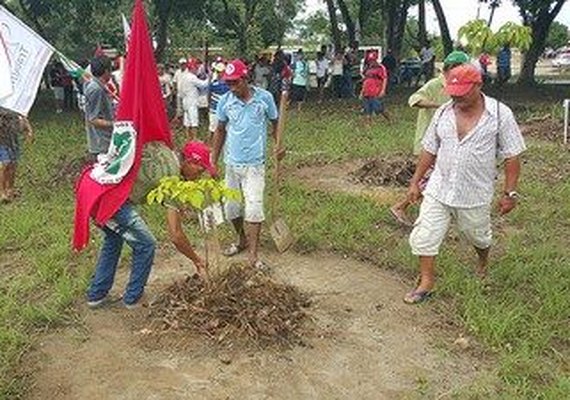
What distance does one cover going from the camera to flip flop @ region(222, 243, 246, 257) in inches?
246

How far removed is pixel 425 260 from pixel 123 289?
227cm

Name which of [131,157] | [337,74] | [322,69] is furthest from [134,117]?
[322,69]

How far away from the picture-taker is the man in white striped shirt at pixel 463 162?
4854 millimetres

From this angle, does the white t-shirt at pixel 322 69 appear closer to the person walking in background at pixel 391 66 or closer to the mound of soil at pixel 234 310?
the person walking in background at pixel 391 66

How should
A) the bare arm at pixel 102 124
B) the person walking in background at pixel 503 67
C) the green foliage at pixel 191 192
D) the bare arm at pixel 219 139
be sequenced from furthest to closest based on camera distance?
the person walking in background at pixel 503 67
the bare arm at pixel 102 124
the bare arm at pixel 219 139
the green foliage at pixel 191 192

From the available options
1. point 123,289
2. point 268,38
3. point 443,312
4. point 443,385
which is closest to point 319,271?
point 443,312

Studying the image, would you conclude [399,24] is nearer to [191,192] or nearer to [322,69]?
[322,69]

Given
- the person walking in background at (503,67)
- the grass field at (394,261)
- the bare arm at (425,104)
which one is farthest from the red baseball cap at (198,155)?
the person walking in background at (503,67)

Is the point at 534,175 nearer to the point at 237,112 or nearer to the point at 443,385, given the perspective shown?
the point at 237,112

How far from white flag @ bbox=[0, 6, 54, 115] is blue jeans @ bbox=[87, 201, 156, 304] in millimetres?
1517

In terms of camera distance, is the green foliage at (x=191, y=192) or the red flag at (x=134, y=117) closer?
the green foliage at (x=191, y=192)

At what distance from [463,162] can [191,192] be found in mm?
1893

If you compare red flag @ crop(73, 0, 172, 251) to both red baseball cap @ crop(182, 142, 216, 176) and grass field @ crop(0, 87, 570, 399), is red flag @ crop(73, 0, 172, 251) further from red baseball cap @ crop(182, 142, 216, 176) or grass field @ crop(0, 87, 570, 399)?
grass field @ crop(0, 87, 570, 399)

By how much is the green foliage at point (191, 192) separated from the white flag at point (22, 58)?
191 cm
